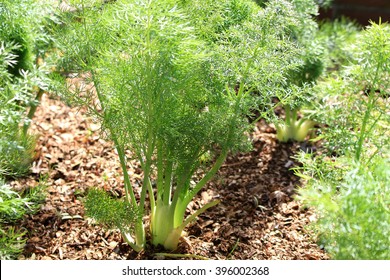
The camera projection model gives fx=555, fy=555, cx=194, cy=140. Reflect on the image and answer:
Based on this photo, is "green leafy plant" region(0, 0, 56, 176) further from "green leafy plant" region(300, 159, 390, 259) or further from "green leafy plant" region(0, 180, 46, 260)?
"green leafy plant" region(300, 159, 390, 259)

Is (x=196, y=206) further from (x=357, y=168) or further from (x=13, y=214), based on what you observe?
(x=357, y=168)

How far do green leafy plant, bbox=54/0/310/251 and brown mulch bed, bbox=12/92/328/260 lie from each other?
0.77 feet

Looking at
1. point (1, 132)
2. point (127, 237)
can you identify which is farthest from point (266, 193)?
point (1, 132)

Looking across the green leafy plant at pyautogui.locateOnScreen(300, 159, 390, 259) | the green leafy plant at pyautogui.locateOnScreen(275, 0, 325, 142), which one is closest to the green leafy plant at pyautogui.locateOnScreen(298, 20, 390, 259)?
the green leafy plant at pyautogui.locateOnScreen(300, 159, 390, 259)

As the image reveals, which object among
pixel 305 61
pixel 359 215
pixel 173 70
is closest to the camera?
pixel 359 215

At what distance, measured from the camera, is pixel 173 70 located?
1877mm

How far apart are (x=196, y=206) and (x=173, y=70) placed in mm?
1006

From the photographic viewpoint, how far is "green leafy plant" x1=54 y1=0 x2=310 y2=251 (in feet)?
5.99

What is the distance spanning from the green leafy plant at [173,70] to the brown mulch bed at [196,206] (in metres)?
0.24

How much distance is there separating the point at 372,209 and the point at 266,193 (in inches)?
48.8

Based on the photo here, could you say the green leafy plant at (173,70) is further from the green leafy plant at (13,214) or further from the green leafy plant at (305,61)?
the green leafy plant at (305,61)

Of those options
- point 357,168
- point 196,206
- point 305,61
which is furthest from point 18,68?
point 357,168

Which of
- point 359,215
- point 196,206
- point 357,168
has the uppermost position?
point 357,168
